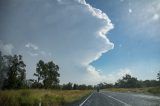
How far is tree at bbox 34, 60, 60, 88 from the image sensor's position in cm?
11399

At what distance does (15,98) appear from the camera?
2122cm

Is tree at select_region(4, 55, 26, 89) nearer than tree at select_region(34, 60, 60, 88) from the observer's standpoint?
Yes

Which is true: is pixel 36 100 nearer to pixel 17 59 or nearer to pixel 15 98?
pixel 15 98

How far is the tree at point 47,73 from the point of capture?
114 m

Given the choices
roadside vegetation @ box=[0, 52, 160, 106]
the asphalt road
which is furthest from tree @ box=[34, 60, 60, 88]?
the asphalt road

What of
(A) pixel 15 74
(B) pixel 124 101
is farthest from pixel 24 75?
(B) pixel 124 101

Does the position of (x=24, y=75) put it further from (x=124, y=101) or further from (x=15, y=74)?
(x=124, y=101)

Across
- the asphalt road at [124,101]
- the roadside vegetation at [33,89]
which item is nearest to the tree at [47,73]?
the roadside vegetation at [33,89]

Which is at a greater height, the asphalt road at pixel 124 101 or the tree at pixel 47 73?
the tree at pixel 47 73

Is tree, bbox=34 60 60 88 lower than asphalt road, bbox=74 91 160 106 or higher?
higher

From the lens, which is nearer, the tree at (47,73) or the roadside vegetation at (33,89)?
the roadside vegetation at (33,89)

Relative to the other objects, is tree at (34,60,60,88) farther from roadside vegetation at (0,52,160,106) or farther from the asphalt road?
the asphalt road

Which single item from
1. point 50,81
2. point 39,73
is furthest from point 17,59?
point 50,81

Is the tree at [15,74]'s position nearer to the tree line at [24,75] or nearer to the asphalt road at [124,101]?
the tree line at [24,75]
